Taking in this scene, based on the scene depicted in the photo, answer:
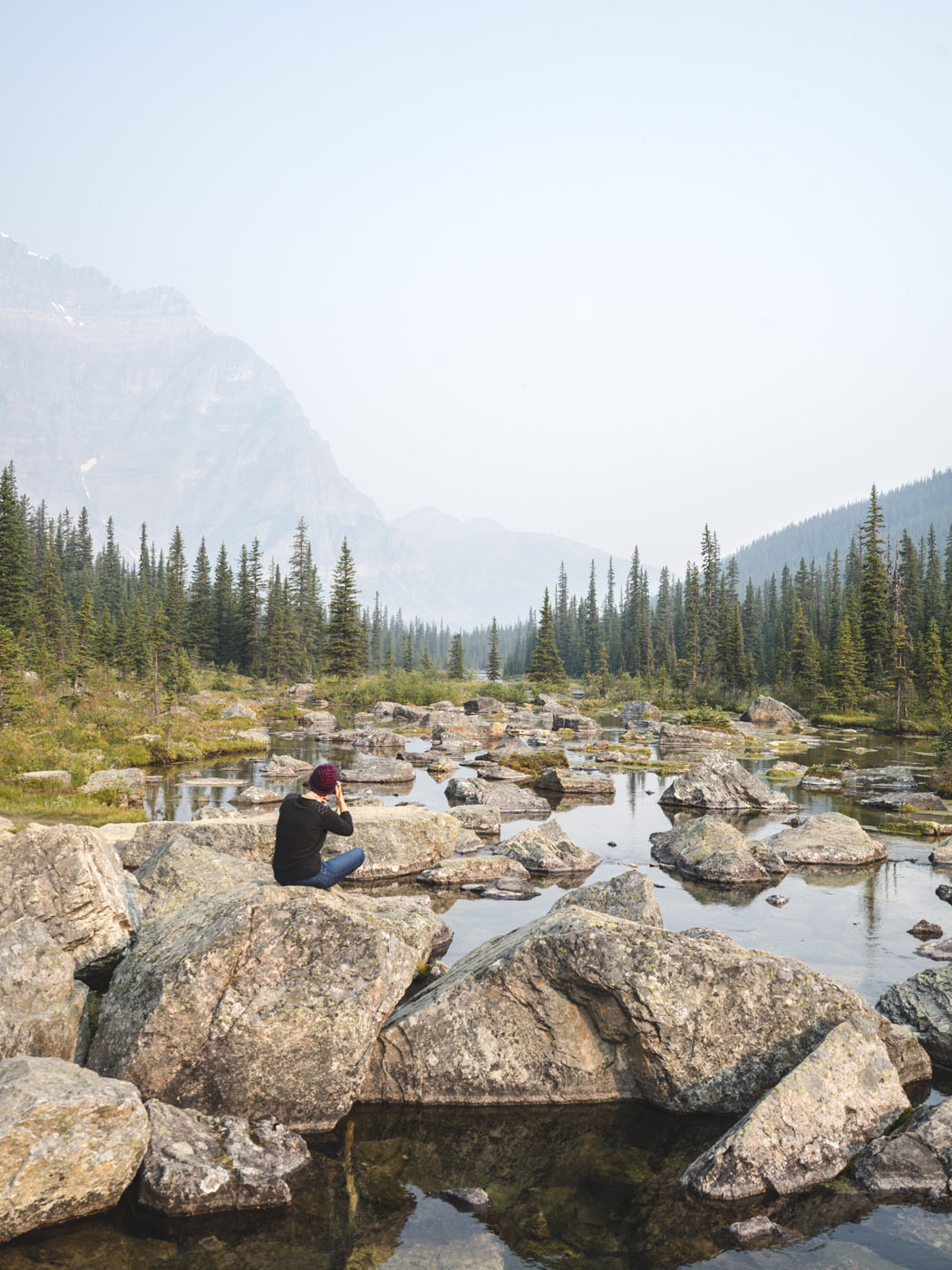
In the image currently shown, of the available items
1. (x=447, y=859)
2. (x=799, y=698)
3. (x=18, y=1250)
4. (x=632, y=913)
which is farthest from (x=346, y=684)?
(x=18, y=1250)

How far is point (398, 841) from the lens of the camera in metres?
21.6

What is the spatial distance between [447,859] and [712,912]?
21.9 feet

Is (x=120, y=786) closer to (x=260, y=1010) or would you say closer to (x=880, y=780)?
(x=260, y=1010)

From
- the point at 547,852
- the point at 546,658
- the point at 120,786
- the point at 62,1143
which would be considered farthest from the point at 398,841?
the point at 546,658

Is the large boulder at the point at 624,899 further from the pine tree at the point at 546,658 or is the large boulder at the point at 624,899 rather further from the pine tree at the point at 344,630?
the pine tree at the point at 546,658

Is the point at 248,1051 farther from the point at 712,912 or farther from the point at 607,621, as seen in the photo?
the point at 607,621

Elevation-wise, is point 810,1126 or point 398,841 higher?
point 398,841

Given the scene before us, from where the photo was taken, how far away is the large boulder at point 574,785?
116 ft

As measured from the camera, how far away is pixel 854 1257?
7953 millimetres

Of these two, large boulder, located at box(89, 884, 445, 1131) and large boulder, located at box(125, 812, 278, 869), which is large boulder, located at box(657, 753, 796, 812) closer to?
large boulder, located at box(125, 812, 278, 869)

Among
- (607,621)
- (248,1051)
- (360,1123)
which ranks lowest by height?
(360,1123)

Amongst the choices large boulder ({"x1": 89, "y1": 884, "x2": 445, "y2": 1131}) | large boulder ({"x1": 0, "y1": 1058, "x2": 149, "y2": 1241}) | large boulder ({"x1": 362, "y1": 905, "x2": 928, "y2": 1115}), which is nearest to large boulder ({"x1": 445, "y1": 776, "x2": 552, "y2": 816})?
large boulder ({"x1": 362, "y1": 905, "x2": 928, "y2": 1115})

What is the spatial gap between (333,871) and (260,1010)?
2.88m

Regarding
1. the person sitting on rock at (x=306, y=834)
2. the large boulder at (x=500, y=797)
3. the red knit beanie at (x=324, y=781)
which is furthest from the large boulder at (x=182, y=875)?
the large boulder at (x=500, y=797)
